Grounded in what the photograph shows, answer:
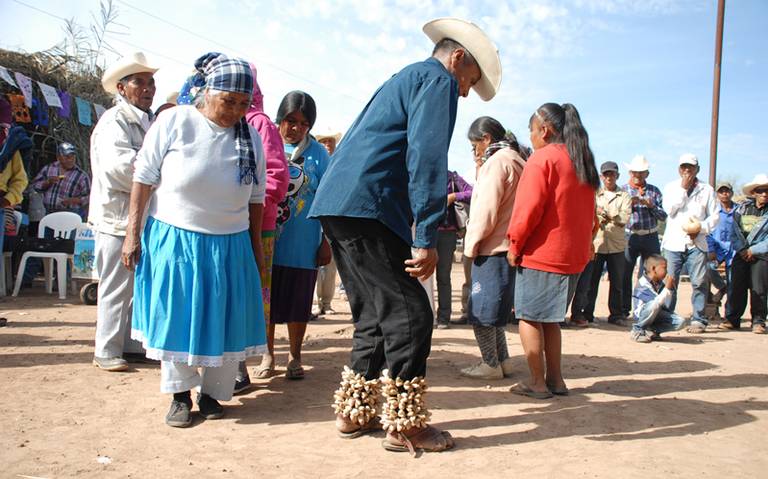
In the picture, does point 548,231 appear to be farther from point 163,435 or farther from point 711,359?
point 711,359

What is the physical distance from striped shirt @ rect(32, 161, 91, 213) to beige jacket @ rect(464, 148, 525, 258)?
725cm

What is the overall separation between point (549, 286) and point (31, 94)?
947 centimetres

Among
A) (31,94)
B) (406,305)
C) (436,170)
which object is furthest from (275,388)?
(31,94)

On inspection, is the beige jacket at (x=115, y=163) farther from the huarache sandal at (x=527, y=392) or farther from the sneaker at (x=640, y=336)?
the sneaker at (x=640, y=336)

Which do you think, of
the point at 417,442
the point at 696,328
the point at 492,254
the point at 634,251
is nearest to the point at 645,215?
the point at 634,251

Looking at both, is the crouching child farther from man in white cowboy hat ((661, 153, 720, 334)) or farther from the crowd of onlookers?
the crowd of onlookers

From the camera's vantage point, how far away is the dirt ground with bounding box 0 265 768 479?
292cm

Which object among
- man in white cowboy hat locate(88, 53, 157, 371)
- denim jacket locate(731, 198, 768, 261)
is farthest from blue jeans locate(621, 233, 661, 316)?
man in white cowboy hat locate(88, 53, 157, 371)

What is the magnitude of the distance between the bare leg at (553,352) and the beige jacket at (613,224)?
4.31 meters

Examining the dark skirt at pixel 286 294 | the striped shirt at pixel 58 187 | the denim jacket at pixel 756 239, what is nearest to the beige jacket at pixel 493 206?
the dark skirt at pixel 286 294

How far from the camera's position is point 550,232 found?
13.5 feet

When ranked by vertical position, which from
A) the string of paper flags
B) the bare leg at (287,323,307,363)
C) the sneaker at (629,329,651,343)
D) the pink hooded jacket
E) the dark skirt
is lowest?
the sneaker at (629,329,651,343)

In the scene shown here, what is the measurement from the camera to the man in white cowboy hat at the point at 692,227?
8.27 metres

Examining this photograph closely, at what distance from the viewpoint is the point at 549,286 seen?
13.4 feet
